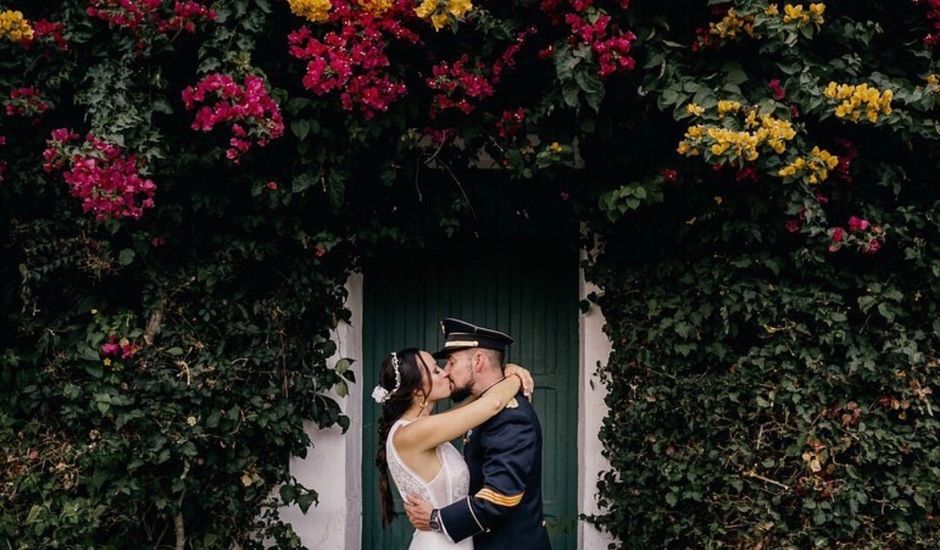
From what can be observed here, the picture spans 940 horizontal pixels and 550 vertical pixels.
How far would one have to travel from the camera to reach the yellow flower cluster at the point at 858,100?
4.40m

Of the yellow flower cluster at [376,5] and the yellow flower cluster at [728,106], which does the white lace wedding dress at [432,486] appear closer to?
the yellow flower cluster at [376,5]

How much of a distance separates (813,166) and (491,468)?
2.05 metres

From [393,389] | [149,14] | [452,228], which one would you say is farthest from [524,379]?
[149,14]

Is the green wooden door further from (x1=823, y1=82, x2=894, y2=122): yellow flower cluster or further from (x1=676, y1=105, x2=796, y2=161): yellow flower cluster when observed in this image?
(x1=823, y1=82, x2=894, y2=122): yellow flower cluster

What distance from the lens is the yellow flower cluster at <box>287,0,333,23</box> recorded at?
4.46 metres

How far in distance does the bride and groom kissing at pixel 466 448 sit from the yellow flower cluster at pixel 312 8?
5.10ft

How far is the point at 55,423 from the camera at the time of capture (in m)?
4.99

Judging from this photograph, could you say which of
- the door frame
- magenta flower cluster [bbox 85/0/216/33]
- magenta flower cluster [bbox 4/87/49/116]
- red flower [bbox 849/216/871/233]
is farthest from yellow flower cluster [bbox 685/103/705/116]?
magenta flower cluster [bbox 4/87/49/116]

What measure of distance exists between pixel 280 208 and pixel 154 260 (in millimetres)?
694

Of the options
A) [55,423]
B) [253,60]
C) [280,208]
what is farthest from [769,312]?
[55,423]

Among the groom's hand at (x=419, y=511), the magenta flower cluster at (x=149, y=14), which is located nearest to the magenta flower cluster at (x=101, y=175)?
the magenta flower cluster at (x=149, y=14)

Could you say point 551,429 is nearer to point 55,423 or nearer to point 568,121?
point 568,121

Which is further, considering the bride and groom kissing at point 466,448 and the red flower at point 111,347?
the red flower at point 111,347

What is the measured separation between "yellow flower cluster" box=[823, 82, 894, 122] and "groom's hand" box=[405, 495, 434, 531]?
2.59 m
